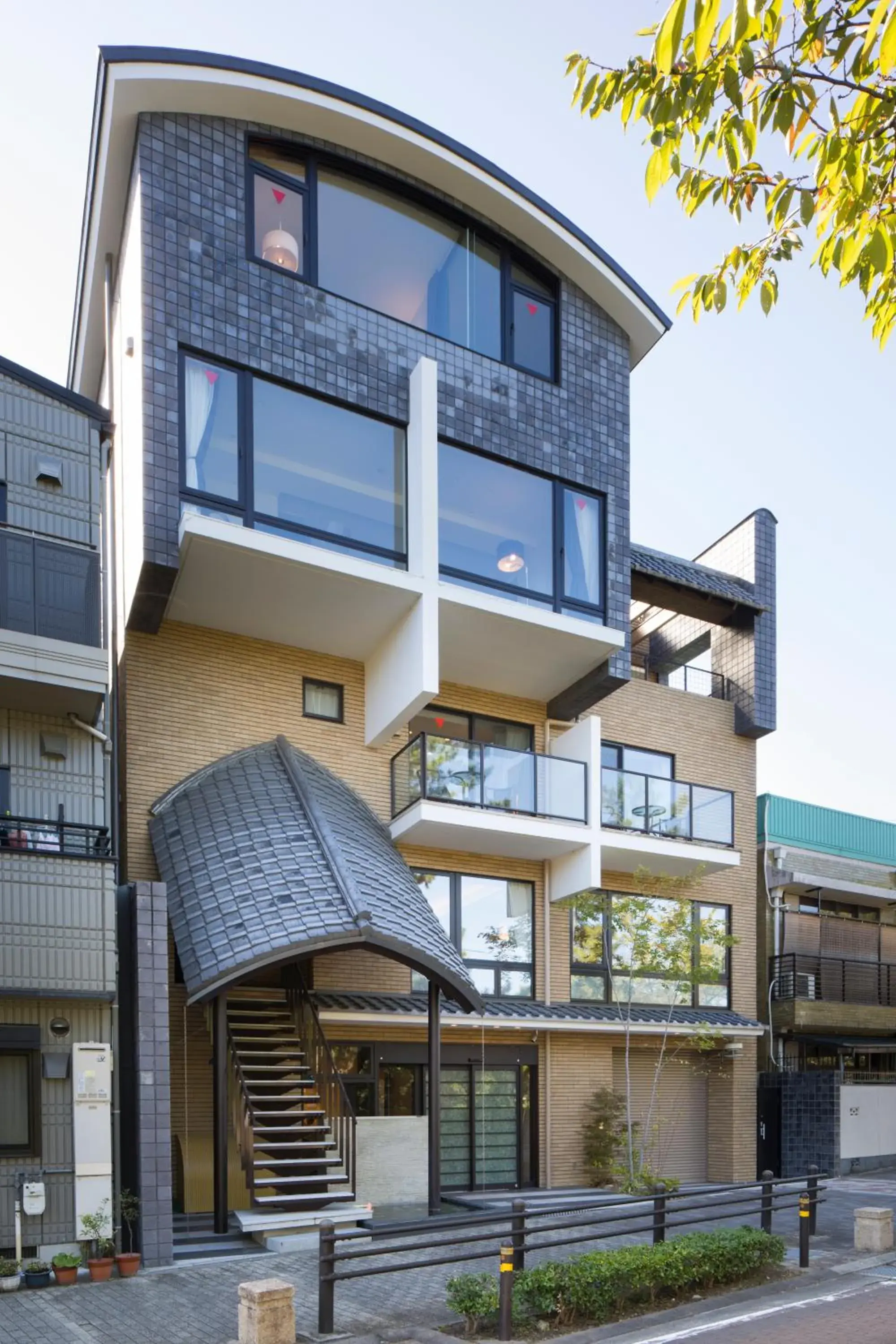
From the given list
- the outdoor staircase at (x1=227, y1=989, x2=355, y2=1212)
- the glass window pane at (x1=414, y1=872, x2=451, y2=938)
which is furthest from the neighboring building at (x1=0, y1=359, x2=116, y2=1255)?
the glass window pane at (x1=414, y1=872, x2=451, y2=938)

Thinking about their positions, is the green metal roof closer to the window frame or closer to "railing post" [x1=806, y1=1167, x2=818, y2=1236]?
"railing post" [x1=806, y1=1167, x2=818, y2=1236]

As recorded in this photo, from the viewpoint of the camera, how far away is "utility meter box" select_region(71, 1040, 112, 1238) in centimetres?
1302

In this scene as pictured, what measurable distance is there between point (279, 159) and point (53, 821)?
10.8 metres

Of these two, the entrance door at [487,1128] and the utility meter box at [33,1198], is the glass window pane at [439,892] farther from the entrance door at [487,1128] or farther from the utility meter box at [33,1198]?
the utility meter box at [33,1198]

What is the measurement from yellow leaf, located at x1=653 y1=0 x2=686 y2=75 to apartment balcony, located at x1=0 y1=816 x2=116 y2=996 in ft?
34.7

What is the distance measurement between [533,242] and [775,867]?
13.8m

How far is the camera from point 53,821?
45.9ft

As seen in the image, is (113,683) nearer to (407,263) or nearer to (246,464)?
(246,464)

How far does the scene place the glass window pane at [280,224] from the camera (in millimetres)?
18594

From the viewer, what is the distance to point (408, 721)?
20.1 metres

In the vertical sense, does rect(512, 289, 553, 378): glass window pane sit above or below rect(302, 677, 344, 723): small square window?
above

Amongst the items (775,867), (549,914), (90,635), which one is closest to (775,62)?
(90,635)

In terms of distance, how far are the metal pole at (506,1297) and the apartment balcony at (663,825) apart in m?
10.2

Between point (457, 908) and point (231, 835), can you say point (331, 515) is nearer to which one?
point (231, 835)
